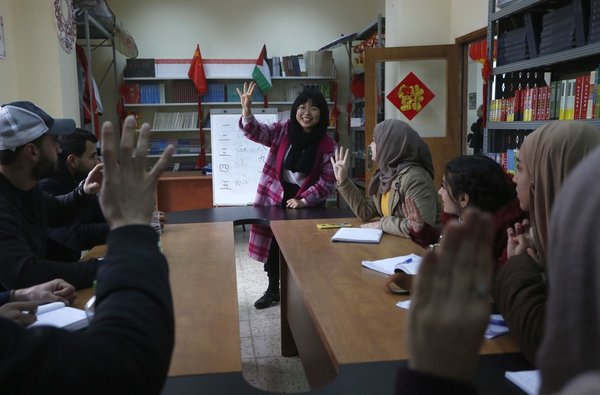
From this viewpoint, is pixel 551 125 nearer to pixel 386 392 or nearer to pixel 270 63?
pixel 386 392

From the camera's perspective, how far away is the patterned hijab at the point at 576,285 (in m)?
0.42

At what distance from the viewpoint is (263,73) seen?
253 inches

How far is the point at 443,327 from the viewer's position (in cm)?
48

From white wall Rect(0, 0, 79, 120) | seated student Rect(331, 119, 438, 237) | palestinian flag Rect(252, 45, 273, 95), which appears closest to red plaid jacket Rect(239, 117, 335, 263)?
seated student Rect(331, 119, 438, 237)

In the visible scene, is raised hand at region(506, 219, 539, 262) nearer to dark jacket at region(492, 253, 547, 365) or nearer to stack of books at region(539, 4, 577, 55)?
dark jacket at region(492, 253, 547, 365)

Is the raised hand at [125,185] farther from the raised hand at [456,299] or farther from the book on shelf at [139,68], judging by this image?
the book on shelf at [139,68]

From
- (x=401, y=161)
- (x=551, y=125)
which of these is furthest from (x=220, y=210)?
(x=551, y=125)

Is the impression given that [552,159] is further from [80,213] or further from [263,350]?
[263,350]

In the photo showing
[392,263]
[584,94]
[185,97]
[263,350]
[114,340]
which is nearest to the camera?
[114,340]

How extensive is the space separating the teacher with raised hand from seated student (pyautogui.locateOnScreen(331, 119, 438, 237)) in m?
0.41

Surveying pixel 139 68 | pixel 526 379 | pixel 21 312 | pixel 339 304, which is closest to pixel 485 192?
pixel 339 304

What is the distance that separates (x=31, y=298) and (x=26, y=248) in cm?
21

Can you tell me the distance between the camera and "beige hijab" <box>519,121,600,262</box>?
3.93 ft

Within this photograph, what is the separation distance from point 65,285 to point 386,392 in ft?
3.34
